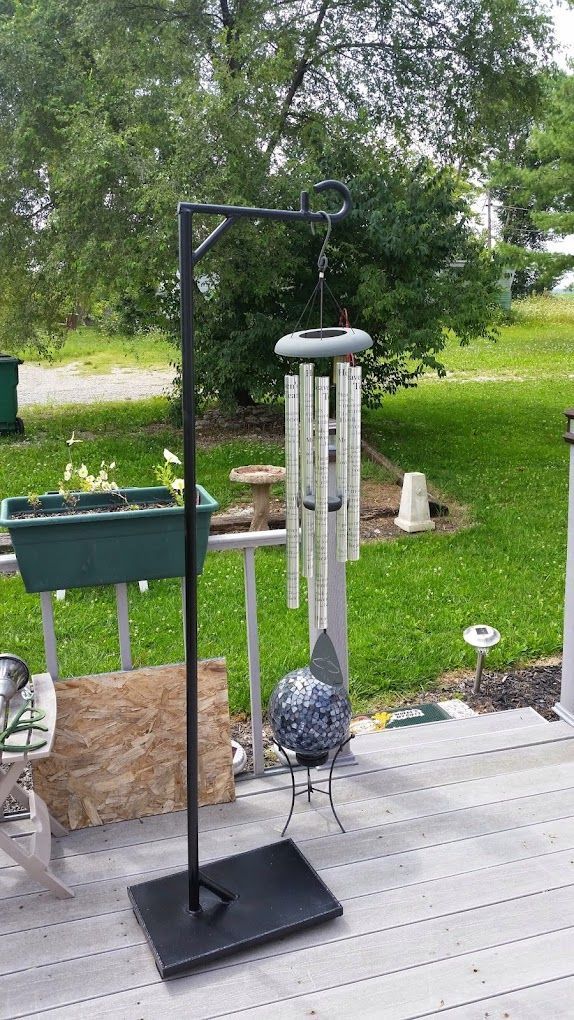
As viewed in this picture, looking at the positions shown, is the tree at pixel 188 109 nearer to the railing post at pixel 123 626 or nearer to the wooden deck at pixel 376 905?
the railing post at pixel 123 626

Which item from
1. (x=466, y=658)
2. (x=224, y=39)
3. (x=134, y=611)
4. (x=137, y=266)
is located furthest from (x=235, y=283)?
(x=466, y=658)

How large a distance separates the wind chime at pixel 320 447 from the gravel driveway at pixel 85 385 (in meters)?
8.79

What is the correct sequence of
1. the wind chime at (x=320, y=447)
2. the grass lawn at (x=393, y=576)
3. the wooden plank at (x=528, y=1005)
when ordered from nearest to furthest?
the wooden plank at (x=528, y=1005) < the wind chime at (x=320, y=447) < the grass lawn at (x=393, y=576)

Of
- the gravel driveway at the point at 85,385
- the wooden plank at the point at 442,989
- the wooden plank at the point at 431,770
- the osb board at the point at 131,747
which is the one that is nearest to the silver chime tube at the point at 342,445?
the osb board at the point at 131,747

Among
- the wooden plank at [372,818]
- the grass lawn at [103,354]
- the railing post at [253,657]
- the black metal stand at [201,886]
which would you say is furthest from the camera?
the grass lawn at [103,354]

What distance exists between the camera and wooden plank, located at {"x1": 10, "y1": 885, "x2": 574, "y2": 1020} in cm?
174

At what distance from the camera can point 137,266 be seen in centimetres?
704

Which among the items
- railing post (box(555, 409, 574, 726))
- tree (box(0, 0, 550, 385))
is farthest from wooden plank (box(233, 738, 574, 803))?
tree (box(0, 0, 550, 385))

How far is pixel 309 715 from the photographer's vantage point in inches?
84.1

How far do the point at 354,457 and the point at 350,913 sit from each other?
1.00m

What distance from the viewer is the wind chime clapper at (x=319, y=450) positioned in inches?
75.5

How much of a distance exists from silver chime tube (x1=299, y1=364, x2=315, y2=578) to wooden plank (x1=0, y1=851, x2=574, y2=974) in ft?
2.50

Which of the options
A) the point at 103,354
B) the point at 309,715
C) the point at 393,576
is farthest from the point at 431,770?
the point at 103,354

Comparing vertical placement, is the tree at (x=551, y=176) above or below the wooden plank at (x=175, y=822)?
above
